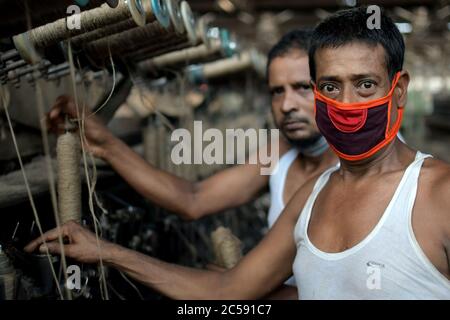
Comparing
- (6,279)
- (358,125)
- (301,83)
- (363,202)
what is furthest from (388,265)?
(301,83)

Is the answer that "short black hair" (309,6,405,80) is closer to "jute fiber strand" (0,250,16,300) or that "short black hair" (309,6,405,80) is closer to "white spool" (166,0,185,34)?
"white spool" (166,0,185,34)

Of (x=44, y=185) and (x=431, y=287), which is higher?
(x=44, y=185)

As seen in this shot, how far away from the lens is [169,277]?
192 cm

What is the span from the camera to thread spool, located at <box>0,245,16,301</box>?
5.10 feet

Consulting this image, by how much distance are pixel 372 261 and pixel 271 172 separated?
3.89 ft

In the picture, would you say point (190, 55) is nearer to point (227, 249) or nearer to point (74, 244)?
point (227, 249)

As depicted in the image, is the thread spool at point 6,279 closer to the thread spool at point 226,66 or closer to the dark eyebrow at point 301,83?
the dark eyebrow at point 301,83

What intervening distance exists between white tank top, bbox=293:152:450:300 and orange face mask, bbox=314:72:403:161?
113 millimetres

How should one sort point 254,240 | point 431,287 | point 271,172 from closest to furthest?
point 431,287 < point 271,172 < point 254,240

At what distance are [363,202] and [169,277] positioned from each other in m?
0.64

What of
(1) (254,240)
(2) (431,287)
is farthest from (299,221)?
(1) (254,240)

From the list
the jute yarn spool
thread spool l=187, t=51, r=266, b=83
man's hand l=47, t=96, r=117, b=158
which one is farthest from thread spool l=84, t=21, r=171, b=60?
thread spool l=187, t=51, r=266, b=83

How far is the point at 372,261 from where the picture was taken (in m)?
1.55

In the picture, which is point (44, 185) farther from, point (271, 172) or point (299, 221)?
point (271, 172)
